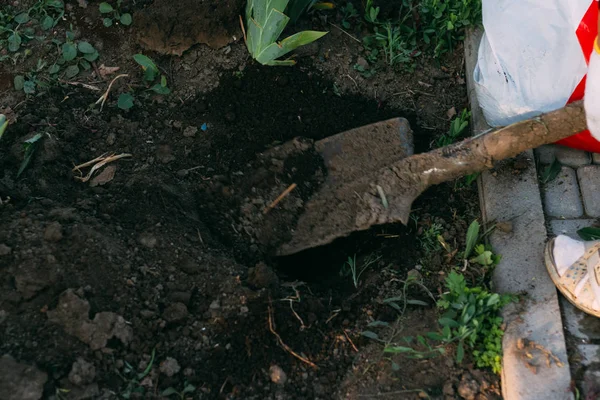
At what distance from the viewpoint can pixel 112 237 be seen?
2.50 meters

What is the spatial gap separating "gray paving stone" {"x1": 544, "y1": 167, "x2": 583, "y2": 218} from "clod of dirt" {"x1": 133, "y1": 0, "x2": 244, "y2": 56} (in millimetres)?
1597

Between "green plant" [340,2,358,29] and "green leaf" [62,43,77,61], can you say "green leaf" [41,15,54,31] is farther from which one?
"green plant" [340,2,358,29]

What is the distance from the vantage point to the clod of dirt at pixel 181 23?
123 inches

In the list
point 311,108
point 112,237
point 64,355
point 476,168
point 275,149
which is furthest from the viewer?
point 311,108

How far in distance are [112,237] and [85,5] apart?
1361mm

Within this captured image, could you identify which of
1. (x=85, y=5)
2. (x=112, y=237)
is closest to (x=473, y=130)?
(x=112, y=237)

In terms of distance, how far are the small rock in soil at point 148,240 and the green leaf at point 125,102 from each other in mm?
737

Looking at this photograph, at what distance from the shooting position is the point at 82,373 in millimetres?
2172

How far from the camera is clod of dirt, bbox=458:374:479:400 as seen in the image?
230 cm

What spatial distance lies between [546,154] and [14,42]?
2.43m

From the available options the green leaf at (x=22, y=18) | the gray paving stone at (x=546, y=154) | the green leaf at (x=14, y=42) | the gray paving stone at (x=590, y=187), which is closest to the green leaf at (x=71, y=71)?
the green leaf at (x=14, y=42)

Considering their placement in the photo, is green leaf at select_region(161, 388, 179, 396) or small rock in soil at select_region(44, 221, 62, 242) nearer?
green leaf at select_region(161, 388, 179, 396)

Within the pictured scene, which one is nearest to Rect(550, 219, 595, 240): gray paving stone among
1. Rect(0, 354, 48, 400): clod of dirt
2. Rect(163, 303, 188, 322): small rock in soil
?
Rect(163, 303, 188, 322): small rock in soil

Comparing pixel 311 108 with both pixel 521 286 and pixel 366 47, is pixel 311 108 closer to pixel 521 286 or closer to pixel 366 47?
pixel 366 47
